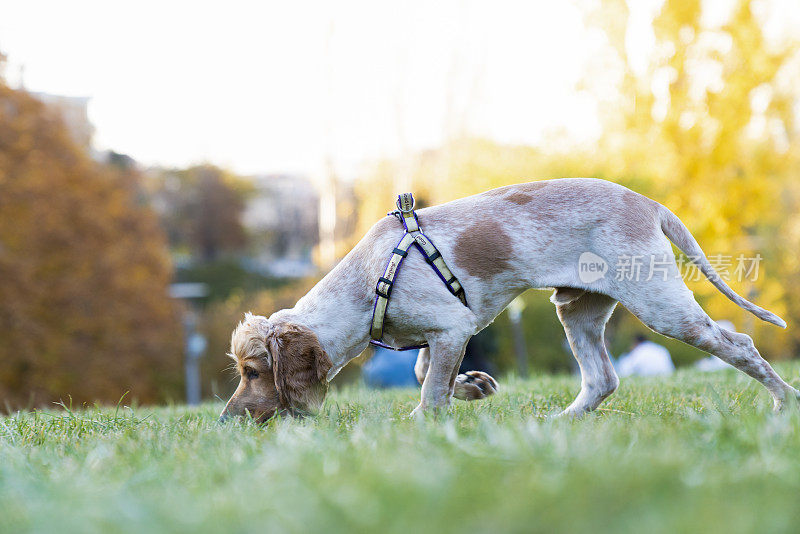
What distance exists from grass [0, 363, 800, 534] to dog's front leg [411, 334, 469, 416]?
75 centimetres

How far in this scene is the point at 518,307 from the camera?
19406 mm

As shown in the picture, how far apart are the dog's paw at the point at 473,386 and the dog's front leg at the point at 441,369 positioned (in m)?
0.46

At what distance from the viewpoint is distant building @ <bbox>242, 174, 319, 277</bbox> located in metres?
81.2

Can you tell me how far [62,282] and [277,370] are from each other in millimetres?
17461

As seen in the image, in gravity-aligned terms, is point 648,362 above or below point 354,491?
below

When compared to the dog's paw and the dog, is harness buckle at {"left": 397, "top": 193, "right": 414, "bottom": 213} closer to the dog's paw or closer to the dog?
the dog

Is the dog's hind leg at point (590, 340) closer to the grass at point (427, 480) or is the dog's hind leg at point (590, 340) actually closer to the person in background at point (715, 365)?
the grass at point (427, 480)

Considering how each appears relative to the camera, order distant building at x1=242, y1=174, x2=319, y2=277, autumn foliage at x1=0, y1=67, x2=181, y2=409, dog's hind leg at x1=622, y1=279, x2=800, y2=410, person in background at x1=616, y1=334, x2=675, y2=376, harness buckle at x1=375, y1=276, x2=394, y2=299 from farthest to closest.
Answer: distant building at x1=242, y1=174, x2=319, y2=277
autumn foliage at x1=0, y1=67, x2=181, y2=409
person in background at x1=616, y1=334, x2=675, y2=376
harness buckle at x1=375, y1=276, x2=394, y2=299
dog's hind leg at x1=622, y1=279, x2=800, y2=410

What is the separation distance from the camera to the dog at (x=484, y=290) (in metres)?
3.99

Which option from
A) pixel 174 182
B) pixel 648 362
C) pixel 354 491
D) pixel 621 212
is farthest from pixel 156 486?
pixel 174 182

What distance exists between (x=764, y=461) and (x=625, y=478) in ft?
2.07

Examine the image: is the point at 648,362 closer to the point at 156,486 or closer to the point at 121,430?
the point at 121,430

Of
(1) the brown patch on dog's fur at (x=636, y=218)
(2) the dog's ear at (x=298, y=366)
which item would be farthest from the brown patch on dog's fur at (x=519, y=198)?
(2) the dog's ear at (x=298, y=366)

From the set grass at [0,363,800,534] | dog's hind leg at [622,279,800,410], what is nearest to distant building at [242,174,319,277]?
dog's hind leg at [622,279,800,410]
